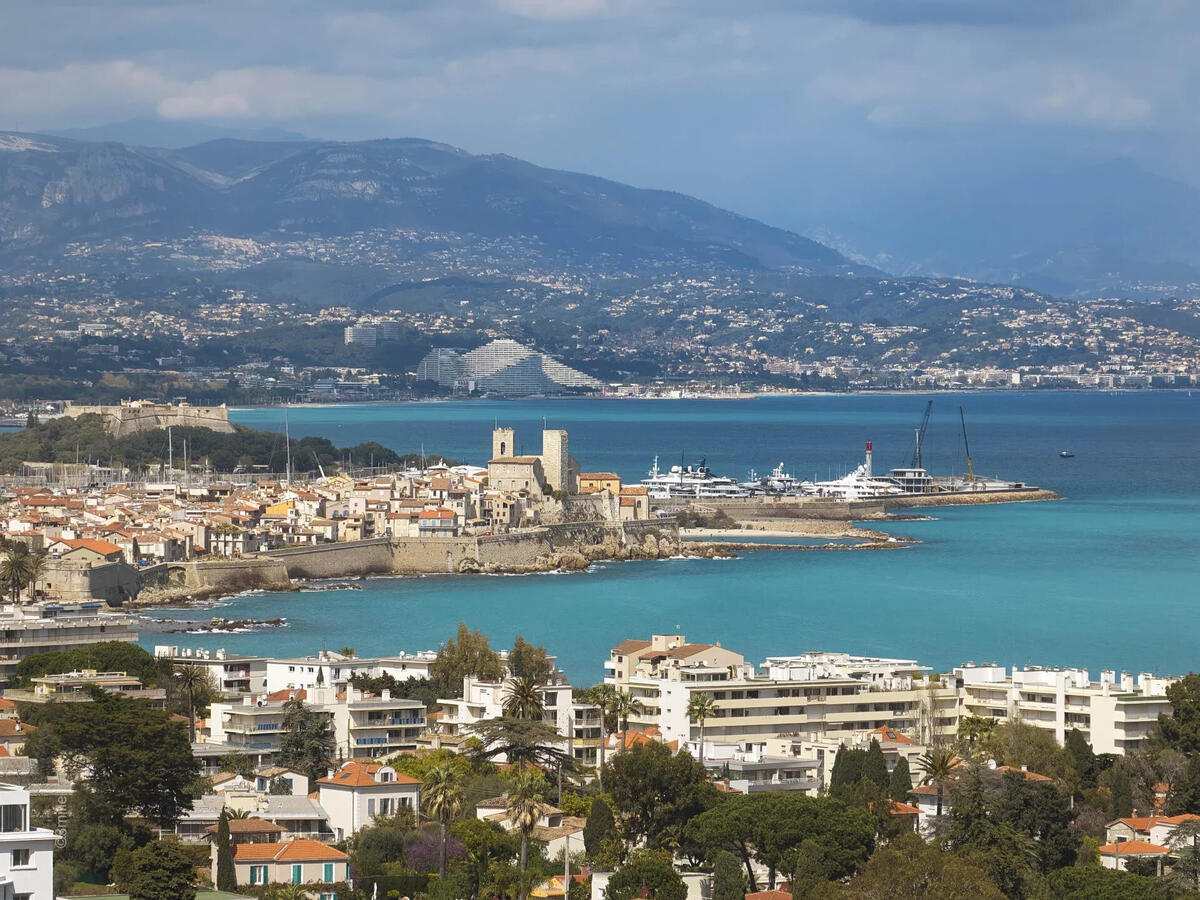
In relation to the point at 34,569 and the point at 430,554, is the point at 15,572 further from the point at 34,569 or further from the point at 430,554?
the point at 430,554

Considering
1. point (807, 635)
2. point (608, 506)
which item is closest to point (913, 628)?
point (807, 635)

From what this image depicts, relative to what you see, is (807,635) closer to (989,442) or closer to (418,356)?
(989,442)

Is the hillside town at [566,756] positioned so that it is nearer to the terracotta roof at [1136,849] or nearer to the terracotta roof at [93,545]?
the terracotta roof at [1136,849]

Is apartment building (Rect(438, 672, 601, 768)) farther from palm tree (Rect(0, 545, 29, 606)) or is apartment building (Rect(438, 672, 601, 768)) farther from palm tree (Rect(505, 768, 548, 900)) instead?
palm tree (Rect(0, 545, 29, 606))

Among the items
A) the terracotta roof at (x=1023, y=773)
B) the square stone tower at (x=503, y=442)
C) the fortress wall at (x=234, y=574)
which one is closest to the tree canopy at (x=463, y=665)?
the terracotta roof at (x=1023, y=773)

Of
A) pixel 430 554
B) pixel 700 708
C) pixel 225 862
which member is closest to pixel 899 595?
pixel 430 554
